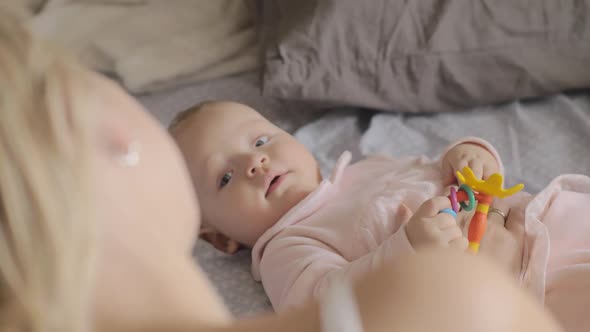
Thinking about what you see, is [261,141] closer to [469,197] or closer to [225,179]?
[225,179]

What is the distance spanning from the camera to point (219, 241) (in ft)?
3.64

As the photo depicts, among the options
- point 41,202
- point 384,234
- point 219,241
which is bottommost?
point 219,241

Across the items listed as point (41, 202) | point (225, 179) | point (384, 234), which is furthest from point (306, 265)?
point (41, 202)

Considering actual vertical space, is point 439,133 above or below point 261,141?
below

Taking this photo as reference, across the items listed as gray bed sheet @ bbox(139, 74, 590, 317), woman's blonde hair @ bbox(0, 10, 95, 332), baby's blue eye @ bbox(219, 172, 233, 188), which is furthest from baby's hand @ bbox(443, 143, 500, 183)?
woman's blonde hair @ bbox(0, 10, 95, 332)

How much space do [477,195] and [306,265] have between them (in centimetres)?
27

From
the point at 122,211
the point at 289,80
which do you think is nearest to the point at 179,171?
the point at 122,211

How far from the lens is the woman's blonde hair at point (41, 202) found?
341 mm

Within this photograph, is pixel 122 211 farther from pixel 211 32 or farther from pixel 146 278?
pixel 211 32

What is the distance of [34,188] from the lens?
34cm

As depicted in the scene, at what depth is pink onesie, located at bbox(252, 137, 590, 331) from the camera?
84 centimetres

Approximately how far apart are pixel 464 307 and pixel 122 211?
214 mm

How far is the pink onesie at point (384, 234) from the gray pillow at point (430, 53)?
21 cm

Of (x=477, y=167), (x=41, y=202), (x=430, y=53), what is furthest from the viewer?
(x=430, y=53)
